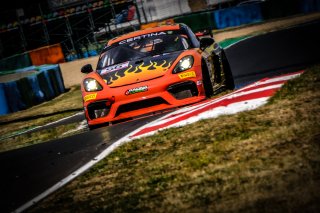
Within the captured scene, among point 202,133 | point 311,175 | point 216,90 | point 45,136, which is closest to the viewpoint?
point 311,175

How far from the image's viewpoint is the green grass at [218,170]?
9.47 feet

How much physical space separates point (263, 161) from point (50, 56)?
30026 millimetres

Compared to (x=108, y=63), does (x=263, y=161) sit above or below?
below

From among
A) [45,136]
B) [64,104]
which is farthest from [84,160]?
[64,104]

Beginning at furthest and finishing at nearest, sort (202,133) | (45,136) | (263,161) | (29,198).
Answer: (45,136) → (202,133) → (29,198) → (263,161)

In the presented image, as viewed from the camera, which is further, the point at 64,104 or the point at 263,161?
the point at 64,104

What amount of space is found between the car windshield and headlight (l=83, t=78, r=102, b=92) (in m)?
0.68

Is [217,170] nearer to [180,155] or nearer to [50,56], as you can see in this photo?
[180,155]

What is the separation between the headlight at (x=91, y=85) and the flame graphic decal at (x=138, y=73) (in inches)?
6.3

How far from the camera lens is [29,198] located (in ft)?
13.1

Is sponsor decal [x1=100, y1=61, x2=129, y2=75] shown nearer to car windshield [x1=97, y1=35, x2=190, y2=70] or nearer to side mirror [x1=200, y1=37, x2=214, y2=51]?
car windshield [x1=97, y1=35, x2=190, y2=70]

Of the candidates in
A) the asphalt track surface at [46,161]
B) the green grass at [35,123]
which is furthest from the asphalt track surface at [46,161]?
the green grass at [35,123]

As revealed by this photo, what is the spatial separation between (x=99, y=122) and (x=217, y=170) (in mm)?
3616

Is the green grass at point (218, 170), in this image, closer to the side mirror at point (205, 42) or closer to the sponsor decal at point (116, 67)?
the sponsor decal at point (116, 67)
